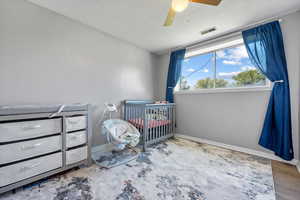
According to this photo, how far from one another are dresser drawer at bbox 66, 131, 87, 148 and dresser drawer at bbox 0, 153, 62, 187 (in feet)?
0.52

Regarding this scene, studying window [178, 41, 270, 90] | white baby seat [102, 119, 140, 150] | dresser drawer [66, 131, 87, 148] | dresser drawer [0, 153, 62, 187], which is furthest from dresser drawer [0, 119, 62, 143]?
window [178, 41, 270, 90]

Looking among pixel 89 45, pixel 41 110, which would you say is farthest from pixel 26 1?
pixel 41 110

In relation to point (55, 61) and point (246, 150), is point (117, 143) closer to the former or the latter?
point (55, 61)

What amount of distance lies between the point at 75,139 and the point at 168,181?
1298 millimetres

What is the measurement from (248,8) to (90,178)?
308 cm

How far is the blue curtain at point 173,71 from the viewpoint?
324 cm

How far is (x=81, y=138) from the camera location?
1771 mm

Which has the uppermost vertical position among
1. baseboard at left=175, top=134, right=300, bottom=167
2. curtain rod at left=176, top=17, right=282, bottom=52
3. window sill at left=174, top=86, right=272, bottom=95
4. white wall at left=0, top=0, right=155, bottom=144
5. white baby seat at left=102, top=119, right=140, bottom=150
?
curtain rod at left=176, top=17, right=282, bottom=52

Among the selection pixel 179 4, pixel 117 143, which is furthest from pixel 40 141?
pixel 179 4

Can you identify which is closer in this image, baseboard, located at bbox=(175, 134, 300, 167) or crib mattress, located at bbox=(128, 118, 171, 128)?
baseboard, located at bbox=(175, 134, 300, 167)

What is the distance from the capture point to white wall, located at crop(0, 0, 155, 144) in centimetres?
162

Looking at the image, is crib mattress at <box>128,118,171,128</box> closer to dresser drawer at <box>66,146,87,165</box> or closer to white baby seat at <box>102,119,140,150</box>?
white baby seat at <box>102,119,140,150</box>

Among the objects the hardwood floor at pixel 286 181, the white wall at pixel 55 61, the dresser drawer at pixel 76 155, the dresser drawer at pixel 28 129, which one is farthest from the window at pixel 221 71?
the dresser drawer at pixel 28 129

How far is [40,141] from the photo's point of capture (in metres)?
1.44
